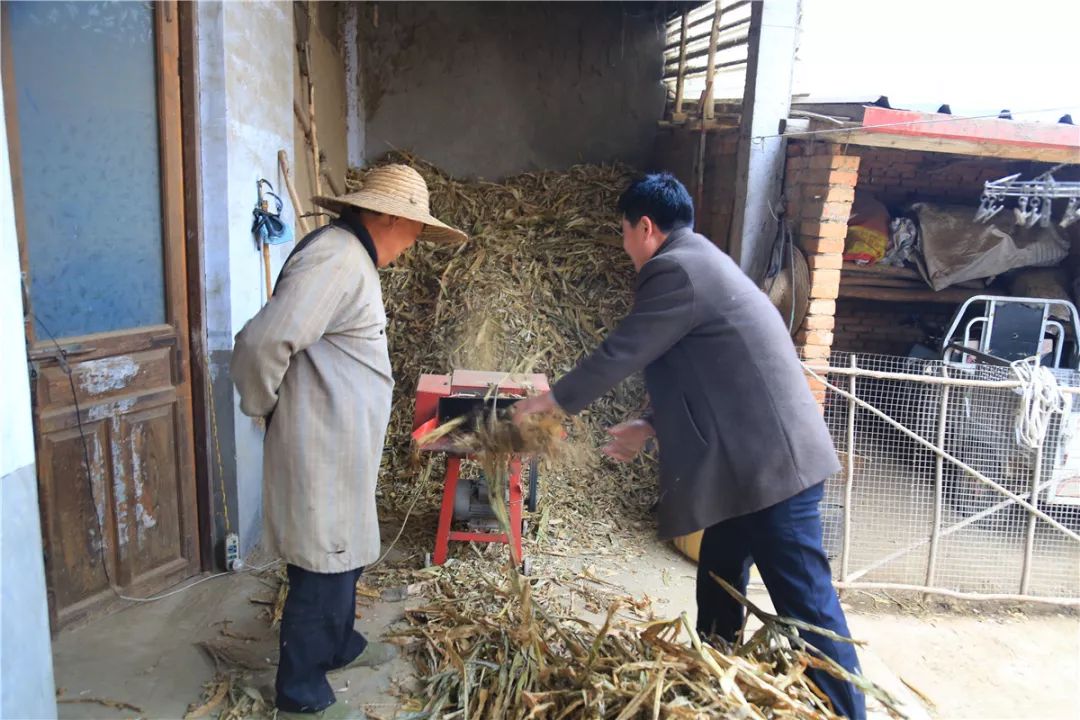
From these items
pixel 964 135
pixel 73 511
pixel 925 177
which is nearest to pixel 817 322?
pixel 964 135

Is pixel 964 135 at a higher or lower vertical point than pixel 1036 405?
higher

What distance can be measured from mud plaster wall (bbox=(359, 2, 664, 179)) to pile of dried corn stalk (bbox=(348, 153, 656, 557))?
1040 millimetres

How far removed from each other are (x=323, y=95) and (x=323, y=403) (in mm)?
4229

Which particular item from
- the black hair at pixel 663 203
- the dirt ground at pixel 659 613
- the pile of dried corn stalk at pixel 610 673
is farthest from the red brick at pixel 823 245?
the pile of dried corn stalk at pixel 610 673

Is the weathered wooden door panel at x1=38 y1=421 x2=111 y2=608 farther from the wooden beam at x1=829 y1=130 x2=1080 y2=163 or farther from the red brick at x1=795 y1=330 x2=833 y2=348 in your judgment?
the wooden beam at x1=829 y1=130 x2=1080 y2=163

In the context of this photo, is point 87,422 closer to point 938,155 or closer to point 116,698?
point 116,698

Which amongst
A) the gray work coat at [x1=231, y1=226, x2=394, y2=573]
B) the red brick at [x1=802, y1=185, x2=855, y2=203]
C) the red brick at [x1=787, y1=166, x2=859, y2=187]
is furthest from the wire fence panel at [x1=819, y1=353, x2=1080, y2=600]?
the gray work coat at [x1=231, y1=226, x2=394, y2=573]

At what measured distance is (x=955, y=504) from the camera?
539 centimetres

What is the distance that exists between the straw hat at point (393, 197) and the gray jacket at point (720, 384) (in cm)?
81

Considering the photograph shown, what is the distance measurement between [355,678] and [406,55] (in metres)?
6.28

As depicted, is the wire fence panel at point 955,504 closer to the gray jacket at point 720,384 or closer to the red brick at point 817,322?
the red brick at point 817,322

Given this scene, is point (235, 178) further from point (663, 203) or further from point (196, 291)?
point (663, 203)

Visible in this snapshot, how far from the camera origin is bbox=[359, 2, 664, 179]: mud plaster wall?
24.8 ft

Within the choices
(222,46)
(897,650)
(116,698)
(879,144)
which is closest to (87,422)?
(116,698)
